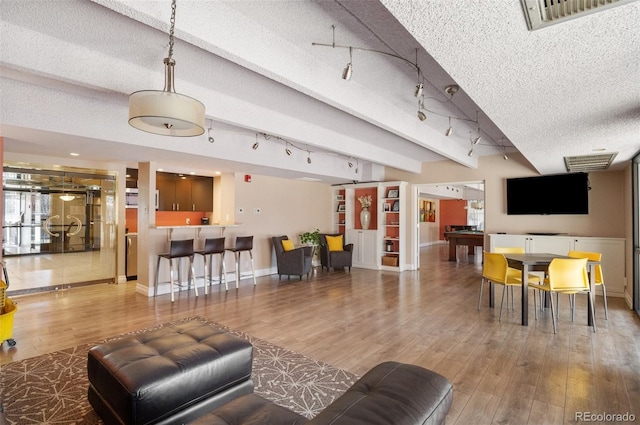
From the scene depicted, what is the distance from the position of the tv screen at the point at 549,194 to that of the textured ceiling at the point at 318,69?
1808mm

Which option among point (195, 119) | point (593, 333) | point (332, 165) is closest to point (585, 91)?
point (195, 119)

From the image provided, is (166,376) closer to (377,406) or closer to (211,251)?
(377,406)

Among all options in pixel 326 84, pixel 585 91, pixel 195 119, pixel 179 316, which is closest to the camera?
pixel 195 119

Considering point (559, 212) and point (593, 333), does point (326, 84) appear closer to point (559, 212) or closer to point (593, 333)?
point (593, 333)

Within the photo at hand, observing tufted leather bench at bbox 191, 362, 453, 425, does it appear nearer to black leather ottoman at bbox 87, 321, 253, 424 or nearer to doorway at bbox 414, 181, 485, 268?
black leather ottoman at bbox 87, 321, 253, 424

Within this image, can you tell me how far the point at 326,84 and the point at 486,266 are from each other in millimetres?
3579

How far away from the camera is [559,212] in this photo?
6621 millimetres

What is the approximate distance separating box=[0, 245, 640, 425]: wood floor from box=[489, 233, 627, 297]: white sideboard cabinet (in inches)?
22.1

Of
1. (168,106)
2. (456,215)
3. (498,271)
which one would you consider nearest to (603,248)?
(498,271)

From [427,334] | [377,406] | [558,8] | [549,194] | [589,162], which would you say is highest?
[558,8]

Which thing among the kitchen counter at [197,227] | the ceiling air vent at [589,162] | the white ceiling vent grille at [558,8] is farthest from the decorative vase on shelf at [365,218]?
the white ceiling vent grille at [558,8]

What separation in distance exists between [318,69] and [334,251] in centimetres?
578

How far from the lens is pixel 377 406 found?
1454mm

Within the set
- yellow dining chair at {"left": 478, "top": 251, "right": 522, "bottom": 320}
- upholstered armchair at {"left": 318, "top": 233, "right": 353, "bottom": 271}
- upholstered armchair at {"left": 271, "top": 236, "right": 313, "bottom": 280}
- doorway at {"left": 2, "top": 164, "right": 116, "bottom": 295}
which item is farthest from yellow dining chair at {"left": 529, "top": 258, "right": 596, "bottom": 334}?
doorway at {"left": 2, "top": 164, "right": 116, "bottom": 295}
